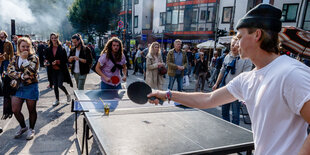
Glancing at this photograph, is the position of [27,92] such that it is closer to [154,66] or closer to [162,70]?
[154,66]

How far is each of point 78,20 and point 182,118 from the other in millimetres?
32904

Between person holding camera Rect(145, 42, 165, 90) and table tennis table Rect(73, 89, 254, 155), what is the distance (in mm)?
2793

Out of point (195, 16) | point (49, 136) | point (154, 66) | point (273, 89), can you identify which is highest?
point (195, 16)

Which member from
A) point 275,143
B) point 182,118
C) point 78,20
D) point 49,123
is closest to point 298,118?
point 275,143

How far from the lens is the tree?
3094cm

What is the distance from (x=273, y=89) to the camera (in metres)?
1.15

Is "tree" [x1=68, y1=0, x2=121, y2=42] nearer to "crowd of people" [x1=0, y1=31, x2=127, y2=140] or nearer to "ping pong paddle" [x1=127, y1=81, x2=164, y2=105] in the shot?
"crowd of people" [x1=0, y1=31, x2=127, y2=140]

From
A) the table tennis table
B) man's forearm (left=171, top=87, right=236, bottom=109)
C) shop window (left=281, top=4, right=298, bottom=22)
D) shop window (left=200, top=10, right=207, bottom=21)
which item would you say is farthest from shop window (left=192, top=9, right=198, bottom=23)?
man's forearm (left=171, top=87, right=236, bottom=109)

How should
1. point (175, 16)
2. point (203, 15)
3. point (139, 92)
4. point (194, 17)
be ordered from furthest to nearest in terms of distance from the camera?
point (175, 16)
point (194, 17)
point (203, 15)
point (139, 92)

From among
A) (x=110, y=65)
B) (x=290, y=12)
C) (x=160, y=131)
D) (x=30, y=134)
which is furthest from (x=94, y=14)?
(x=160, y=131)

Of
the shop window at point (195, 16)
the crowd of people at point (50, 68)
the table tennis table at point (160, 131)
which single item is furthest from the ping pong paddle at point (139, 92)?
the shop window at point (195, 16)

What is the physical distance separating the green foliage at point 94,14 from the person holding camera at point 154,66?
1095 inches

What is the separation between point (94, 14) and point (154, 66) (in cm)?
2844

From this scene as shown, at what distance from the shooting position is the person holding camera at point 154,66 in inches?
234
